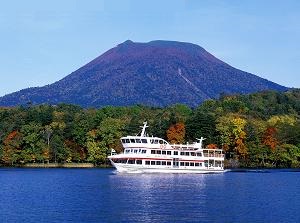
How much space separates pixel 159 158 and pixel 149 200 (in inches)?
1214

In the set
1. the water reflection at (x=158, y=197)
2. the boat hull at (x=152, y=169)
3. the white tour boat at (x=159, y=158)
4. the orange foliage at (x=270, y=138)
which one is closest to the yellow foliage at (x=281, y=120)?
the orange foliage at (x=270, y=138)

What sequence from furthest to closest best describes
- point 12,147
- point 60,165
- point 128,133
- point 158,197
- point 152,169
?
point 60,165
point 128,133
point 12,147
point 152,169
point 158,197

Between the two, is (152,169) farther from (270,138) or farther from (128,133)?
(270,138)

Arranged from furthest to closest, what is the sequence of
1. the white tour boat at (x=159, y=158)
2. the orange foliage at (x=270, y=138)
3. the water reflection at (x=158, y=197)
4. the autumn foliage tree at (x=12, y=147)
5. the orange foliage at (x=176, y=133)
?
the autumn foliage tree at (x=12, y=147) < the orange foliage at (x=270, y=138) < the orange foliage at (x=176, y=133) < the white tour boat at (x=159, y=158) < the water reflection at (x=158, y=197)

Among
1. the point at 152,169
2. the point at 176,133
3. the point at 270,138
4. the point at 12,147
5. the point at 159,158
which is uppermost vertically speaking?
the point at 176,133

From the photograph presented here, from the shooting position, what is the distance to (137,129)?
3866 inches

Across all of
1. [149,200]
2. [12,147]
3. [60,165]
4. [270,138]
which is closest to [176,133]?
[270,138]

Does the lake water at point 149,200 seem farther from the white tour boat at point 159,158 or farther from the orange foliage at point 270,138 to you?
the orange foliage at point 270,138

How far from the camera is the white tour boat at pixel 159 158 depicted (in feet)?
250

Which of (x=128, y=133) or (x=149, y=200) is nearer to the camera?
(x=149, y=200)

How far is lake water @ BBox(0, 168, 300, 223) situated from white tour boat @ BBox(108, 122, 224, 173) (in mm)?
8456

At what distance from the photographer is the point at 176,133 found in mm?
97625

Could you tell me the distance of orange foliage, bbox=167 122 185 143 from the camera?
9730 centimetres

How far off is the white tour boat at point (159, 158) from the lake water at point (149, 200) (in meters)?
8.46
